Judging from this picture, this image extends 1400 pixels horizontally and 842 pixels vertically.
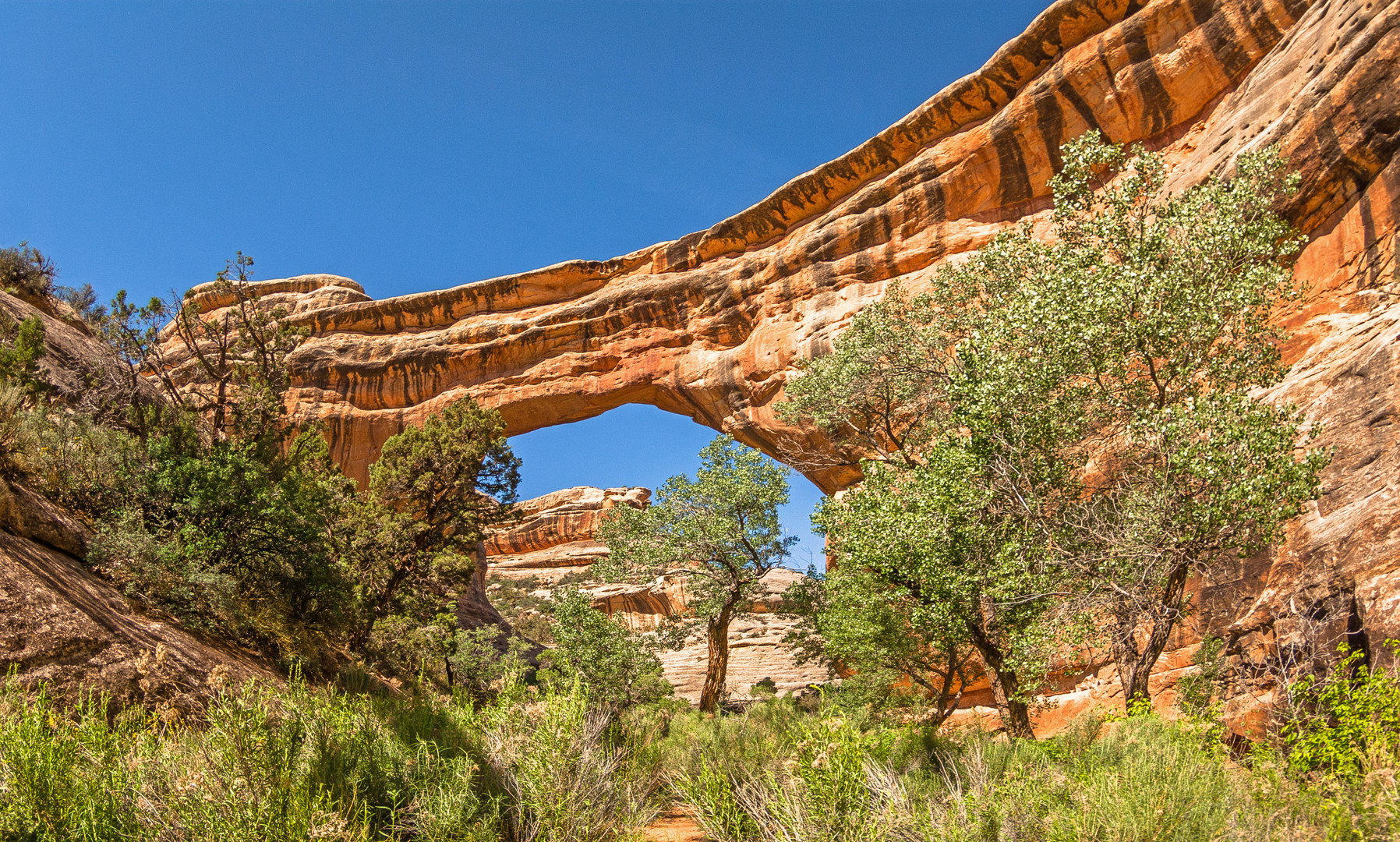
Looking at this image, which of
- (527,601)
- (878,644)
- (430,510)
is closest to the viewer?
(878,644)

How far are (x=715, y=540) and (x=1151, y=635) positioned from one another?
8.66 m

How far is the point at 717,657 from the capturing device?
48.8 ft

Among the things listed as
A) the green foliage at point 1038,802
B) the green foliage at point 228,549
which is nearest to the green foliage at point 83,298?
the green foliage at point 228,549

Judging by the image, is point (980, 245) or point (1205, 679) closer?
point (1205, 679)

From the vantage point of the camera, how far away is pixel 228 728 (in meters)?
3.90

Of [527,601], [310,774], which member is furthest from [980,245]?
[527,601]

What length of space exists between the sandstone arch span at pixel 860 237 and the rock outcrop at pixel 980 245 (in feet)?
0.18

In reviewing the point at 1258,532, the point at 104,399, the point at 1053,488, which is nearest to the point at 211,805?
the point at 1053,488

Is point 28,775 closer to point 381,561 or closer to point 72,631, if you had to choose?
point 72,631

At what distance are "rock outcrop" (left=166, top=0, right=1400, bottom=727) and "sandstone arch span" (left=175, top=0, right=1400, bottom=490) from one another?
0.06 m

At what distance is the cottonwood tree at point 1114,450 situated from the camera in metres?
6.70

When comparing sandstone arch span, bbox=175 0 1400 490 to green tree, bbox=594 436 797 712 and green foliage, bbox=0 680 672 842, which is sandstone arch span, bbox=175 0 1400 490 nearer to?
green tree, bbox=594 436 797 712

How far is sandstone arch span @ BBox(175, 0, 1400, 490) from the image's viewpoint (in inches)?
451

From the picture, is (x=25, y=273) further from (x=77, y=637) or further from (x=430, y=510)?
(x=77, y=637)
